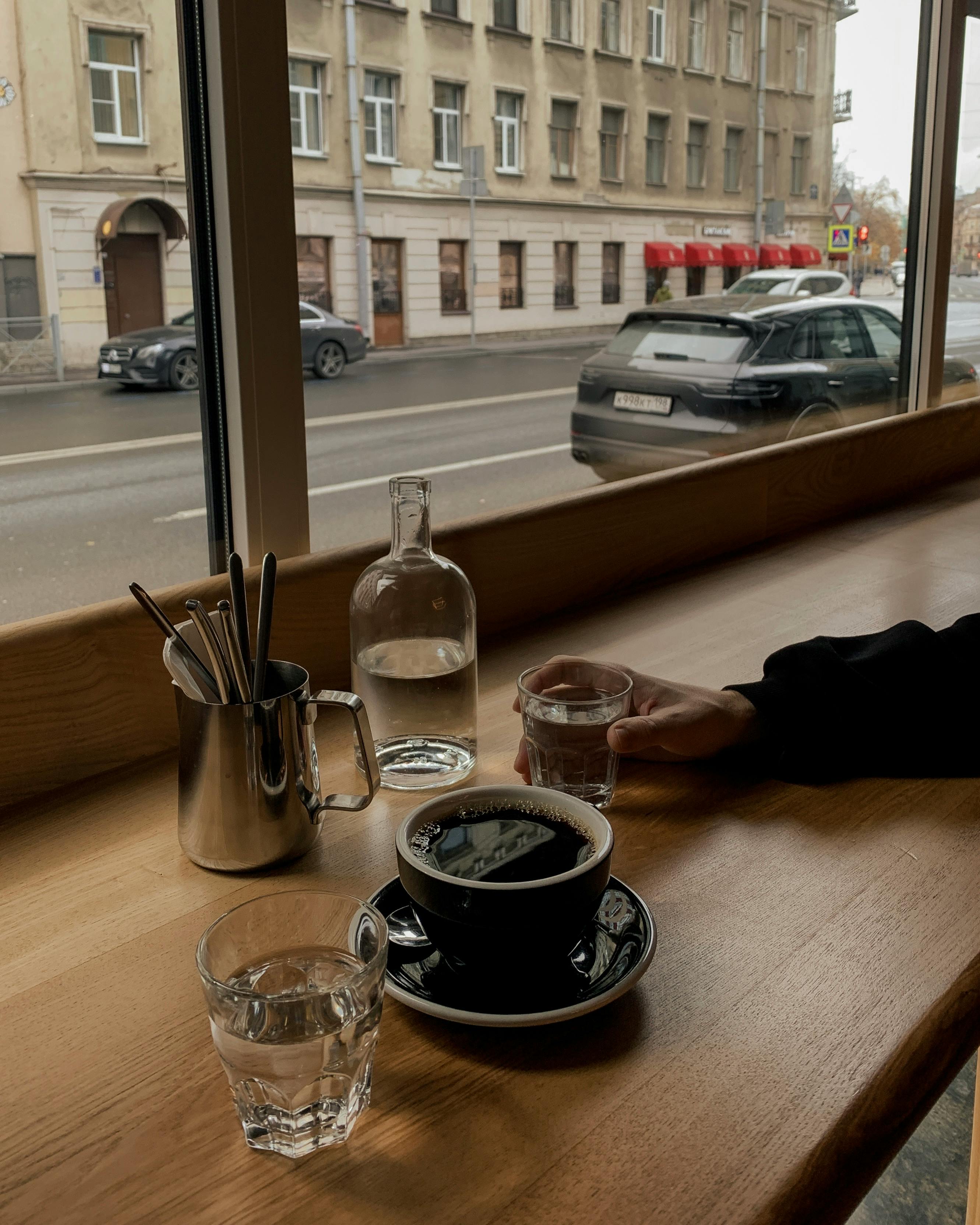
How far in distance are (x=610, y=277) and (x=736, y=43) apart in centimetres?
60

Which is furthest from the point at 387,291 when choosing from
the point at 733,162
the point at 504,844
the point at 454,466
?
the point at 504,844

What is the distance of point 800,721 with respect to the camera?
3.00 ft

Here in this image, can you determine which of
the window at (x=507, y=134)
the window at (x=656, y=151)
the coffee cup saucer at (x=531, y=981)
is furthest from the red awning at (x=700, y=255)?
the coffee cup saucer at (x=531, y=981)

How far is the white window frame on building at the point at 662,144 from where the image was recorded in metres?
2.59

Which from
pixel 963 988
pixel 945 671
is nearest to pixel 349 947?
pixel 963 988

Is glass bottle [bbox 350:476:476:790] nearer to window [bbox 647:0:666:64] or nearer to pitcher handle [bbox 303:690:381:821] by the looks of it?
pitcher handle [bbox 303:690:381:821]

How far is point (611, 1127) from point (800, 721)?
1.53 feet

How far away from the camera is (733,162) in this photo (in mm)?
2711

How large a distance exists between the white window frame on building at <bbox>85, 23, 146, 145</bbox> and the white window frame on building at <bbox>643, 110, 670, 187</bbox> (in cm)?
179

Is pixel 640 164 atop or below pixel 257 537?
atop

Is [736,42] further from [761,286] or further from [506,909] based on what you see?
[506,909]

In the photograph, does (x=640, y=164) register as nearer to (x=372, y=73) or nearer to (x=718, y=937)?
(x=372, y=73)

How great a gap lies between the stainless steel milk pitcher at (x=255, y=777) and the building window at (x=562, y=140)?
2032 millimetres

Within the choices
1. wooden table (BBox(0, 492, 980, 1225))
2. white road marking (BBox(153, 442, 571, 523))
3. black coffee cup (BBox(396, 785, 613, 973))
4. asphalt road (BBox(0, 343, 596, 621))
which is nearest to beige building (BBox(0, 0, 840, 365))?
white road marking (BBox(153, 442, 571, 523))
